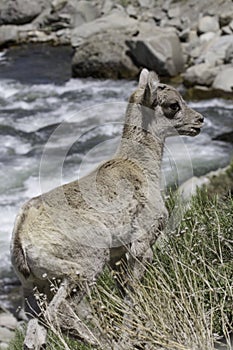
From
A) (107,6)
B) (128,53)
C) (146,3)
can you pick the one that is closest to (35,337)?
(128,53)

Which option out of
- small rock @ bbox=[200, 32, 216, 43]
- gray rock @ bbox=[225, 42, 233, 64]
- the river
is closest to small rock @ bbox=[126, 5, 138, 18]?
the river

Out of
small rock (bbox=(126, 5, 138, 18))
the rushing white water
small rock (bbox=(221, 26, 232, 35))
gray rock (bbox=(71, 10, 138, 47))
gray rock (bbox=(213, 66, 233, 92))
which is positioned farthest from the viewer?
small rock (bbox=(126, 5, 138, 18))

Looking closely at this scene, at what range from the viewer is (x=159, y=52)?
19.2 metres

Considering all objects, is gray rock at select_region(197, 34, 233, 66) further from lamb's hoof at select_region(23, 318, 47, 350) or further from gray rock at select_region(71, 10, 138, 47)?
lamb's hoof at select_region(23, 318, 47, 350)

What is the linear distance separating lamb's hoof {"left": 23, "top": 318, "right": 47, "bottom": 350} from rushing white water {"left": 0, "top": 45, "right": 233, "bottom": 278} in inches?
212

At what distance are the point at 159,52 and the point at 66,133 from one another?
627 cm

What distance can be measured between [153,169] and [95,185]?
1.64 ft

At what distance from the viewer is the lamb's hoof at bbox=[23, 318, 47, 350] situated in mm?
4535

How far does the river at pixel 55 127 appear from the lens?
12.0 metres

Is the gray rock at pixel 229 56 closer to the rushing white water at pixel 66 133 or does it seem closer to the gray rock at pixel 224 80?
the gray rock at pixel 224 80

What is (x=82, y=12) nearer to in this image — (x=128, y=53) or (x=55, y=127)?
(x=128, y=53)

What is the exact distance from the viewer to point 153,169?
201 inches

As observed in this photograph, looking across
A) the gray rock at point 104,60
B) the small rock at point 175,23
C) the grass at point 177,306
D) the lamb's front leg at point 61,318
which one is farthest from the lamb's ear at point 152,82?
the small rock at point 175,23

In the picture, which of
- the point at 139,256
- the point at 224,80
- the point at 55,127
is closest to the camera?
the point at 139,256
